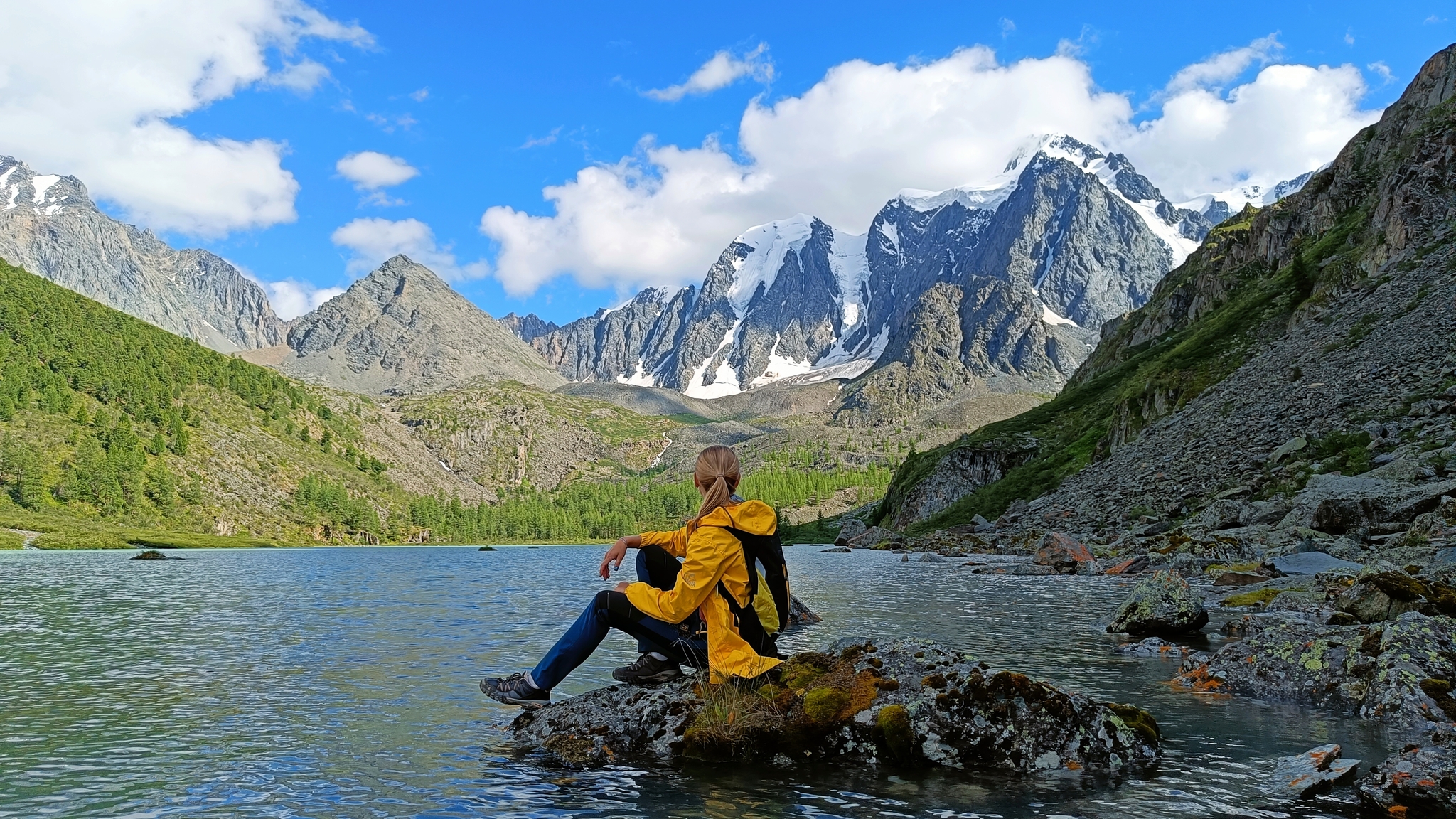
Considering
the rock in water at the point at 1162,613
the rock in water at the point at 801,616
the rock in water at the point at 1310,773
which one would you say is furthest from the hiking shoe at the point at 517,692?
the rock in water at the point at 1162,613

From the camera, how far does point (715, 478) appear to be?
1238 centimetres

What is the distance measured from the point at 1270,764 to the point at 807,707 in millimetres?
6352

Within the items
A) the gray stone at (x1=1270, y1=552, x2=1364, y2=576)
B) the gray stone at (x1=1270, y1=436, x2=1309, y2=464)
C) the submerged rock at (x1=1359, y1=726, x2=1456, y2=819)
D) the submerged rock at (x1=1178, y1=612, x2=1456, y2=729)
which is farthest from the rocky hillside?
the submerged rock at (x1=1359, y1=726, x2=1456, y2=819)

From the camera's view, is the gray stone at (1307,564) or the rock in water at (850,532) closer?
the gray stone at (1307,564)

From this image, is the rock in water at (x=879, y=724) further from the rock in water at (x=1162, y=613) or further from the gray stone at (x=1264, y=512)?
the gray stone at (x=1264, y=512)

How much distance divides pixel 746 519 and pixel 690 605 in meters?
1.60

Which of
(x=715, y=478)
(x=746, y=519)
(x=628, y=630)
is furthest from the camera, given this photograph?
(x=628, y=630)

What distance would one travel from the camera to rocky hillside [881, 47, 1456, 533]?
55.1 metres

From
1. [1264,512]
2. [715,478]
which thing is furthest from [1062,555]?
[715,478]

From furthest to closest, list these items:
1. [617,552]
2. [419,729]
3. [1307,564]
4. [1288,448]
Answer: [1288,448], [1307,564], [419,729], [617,552]

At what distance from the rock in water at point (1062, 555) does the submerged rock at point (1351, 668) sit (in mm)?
35199

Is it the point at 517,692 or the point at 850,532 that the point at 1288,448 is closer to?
the point at 517,692

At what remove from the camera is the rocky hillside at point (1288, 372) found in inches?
2168

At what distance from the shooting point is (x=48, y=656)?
2305cm
